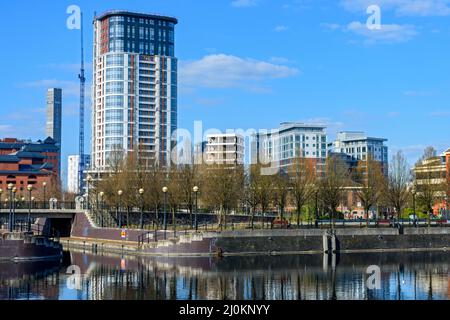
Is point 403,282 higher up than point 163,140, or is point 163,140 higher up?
point 163,140

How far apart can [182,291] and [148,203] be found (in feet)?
147

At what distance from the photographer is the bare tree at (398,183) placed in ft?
275

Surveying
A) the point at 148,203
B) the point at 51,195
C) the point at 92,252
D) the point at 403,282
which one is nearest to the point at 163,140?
the point at 51,195

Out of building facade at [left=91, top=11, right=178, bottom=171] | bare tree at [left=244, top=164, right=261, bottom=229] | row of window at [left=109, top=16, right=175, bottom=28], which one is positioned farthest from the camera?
row of window at [left=109, top=16, right=175, bottom=28]

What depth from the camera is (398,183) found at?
282ft

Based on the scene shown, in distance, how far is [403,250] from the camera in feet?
236

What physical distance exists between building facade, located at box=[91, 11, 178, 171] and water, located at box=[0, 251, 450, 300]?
128571 mm

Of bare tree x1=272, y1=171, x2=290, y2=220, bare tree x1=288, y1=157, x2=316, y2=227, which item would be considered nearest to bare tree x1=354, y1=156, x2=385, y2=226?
bare tree x1=288, y1=157, x2=316, y2=227

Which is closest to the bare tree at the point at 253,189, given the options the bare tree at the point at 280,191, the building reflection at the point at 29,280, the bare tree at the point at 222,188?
the bare tree at the point at 222,188

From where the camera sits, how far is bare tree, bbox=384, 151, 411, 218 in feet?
275

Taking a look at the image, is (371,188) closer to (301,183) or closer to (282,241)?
(301,183)

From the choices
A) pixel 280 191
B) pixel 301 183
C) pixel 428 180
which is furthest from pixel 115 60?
pixel 428 180

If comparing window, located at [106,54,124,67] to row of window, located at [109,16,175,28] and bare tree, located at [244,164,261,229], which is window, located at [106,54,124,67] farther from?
bare tree, located at [244,164,261,229]
